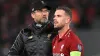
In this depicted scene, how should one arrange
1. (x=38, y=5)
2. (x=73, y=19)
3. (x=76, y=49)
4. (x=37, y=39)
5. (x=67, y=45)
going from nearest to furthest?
(x=76, y=49), (x=67, y=45), (x=37, y=39), (x=38, y=5), (x=73, y=19)

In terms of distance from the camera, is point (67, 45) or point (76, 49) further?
point (67, 45)

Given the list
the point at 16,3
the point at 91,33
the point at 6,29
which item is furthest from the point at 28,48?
the point at 16,3

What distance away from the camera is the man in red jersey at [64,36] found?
589 centimetres

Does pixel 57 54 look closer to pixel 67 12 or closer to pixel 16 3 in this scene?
pixel 67 12

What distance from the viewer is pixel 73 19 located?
520 inches

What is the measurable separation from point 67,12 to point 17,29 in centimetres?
710

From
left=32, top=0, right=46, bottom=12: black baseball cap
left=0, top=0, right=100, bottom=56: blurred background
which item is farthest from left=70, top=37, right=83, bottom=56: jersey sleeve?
left=0, top=0, right=100, bottom=56: blurred background

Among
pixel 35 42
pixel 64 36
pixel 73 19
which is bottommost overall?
pixel 73 19

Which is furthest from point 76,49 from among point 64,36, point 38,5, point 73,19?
point 73,19

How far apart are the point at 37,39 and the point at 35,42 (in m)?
0.05

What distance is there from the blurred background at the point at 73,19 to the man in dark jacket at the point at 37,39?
5.29m

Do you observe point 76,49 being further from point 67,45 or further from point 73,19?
point 73,19

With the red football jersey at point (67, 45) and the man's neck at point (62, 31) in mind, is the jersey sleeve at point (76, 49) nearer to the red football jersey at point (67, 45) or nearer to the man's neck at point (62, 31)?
the red football jersey at point (67, 45)

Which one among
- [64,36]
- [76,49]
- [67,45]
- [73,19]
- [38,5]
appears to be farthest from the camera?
[73,19]
